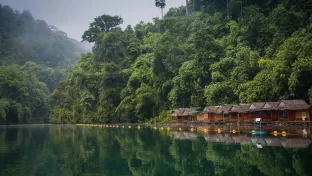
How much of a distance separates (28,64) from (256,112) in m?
67.7

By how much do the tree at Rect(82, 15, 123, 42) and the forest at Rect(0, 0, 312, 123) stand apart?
0.84 feet

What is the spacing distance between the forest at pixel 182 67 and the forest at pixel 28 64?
1.32 ft

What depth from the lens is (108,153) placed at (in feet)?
59.0

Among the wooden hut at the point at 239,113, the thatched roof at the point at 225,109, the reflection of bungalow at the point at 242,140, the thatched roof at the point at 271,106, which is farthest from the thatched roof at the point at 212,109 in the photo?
the reflection of bungalow at the point at 242,140

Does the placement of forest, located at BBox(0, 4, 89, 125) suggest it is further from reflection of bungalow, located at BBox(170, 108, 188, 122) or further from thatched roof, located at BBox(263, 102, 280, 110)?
thatched roof, located at BBox(263, 102, 280, 110)

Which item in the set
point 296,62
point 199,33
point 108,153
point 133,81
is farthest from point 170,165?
point 133,81

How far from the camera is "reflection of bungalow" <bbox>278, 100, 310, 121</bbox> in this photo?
102 ft

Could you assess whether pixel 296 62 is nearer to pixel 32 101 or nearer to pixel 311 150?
pixel 311 150

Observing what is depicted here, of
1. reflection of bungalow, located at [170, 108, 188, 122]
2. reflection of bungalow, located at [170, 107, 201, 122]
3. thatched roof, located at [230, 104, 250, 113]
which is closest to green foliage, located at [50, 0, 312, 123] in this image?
thatched roof, located at [230, 104, 250, 113]

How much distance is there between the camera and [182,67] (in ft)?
154

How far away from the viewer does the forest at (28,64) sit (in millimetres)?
64812

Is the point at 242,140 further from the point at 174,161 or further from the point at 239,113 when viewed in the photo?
the point at 239,113

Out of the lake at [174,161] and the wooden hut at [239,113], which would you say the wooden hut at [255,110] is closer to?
the wooden hut at [239,113]

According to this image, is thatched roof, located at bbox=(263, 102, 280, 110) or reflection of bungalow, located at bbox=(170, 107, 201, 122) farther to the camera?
reflection of bungalow, located at bbox=(170, 107, 201, 122)
